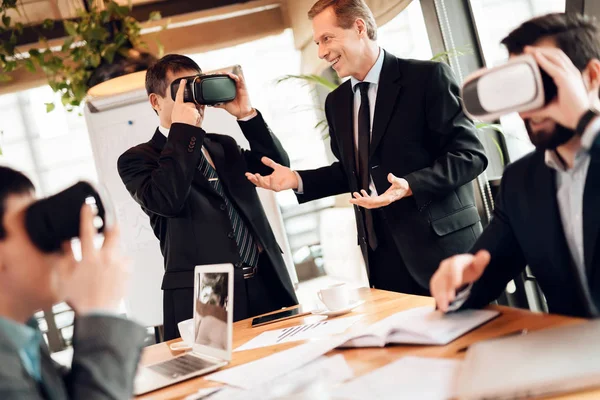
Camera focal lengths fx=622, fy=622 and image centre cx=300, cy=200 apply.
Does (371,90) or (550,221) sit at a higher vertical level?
(371,90)

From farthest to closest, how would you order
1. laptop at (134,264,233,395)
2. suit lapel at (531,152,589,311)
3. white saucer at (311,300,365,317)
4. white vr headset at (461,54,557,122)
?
white saucer at (311,300,365,317) < laptop at (134,264,233,395) < suit lapel at (531,152,589,311) < white vr headset at (461,54,557,122)

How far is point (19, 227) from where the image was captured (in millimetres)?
976

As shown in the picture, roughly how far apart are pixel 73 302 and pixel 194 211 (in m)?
1.15

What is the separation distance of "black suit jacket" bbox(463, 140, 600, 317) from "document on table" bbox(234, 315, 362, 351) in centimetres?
34

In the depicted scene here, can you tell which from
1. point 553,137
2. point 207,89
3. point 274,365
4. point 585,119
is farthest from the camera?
point 207,89

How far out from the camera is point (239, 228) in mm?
2146

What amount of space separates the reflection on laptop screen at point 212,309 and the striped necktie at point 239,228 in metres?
0.44

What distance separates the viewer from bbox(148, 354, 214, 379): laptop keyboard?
57.2 inches

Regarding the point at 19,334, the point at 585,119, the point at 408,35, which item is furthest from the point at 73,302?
the point at 408,35

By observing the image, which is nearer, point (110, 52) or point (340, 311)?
point (340, 311)

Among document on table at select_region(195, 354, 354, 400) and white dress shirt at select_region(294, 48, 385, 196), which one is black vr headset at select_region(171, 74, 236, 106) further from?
document on table at select_region(195, 354, 354, 400)

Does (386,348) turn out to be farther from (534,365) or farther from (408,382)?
(534,365)

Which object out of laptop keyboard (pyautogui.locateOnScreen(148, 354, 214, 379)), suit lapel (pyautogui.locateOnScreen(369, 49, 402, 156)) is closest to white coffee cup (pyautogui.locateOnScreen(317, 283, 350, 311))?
laptop keyboard (pyautogui.locateOnScreen(148, 354, 214, 379))

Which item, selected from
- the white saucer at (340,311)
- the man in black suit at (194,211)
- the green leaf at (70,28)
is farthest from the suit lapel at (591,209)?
the green leaf at (70,28)
